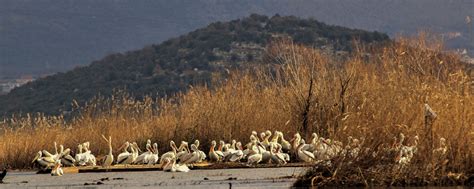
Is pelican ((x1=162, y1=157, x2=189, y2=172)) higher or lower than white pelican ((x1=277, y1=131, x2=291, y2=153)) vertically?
lower

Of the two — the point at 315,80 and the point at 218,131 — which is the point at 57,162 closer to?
the point at 218,131

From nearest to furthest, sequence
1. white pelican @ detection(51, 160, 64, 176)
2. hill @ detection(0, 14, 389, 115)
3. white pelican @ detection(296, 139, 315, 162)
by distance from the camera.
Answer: white pelican @ detection(296, 139, 315, 162), white pelican @ detection(51, 160, 64, 176), hill @ detection(0, 14, 389, 115)

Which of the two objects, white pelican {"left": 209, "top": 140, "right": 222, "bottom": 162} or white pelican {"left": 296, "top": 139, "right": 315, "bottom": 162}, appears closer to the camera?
white pelican {"left": 296, "top": 139, "right": 315, "bottom": 162}

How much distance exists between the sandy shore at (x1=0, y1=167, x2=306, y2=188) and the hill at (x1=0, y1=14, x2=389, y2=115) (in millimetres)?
55434

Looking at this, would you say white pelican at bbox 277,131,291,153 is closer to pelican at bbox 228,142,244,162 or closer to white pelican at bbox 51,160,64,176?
pelican at bbox 228,142,244,162

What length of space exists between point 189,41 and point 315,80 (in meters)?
62.0

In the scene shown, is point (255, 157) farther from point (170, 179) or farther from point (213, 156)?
point (170, 179)

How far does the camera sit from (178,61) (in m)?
89.4

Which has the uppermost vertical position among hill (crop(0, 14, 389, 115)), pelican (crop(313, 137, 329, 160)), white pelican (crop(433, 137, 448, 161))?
white pelican (crop(433, 137, 448, 161))

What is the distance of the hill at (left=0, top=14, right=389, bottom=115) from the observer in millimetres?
84625

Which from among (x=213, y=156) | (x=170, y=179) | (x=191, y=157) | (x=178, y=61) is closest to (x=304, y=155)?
(x=213, y=156)

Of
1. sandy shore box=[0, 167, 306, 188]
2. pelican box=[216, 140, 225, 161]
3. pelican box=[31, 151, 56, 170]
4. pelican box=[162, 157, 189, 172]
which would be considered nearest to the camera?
sandy shore box=[0, 167, 306, 188]

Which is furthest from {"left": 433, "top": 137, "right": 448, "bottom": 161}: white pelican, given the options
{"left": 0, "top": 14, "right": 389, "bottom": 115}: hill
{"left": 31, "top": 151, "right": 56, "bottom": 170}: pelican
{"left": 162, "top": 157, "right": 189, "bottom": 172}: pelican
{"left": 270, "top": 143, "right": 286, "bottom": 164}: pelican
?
{"left": 0, "top": 14, "right": 389, "bottom": 115}: hill

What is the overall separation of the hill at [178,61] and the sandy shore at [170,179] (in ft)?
182
